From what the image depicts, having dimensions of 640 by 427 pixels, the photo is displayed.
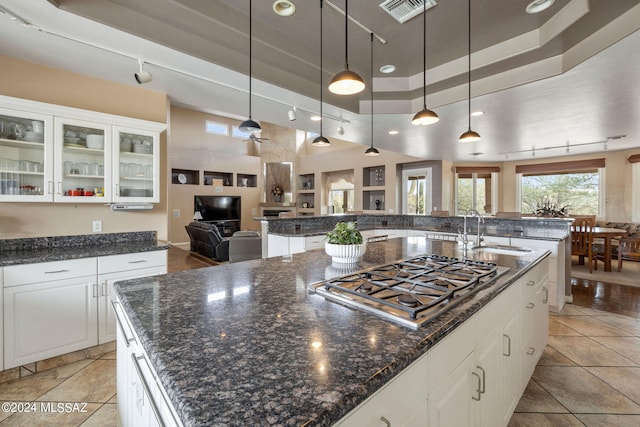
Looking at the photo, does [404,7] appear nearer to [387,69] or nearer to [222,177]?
[387,69]

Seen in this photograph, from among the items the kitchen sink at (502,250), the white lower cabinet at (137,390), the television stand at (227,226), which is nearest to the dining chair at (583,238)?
the kitchen sink at (502,250)

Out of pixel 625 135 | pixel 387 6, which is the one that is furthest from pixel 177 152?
pixel 625 135

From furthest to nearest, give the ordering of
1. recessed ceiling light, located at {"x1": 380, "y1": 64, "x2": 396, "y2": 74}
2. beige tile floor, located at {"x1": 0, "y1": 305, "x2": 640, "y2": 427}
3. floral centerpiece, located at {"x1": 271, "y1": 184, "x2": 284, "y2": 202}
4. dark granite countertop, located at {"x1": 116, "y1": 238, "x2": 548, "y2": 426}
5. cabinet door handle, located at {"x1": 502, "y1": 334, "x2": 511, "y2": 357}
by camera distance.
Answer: floral centerpiece, located at {"x1": 271, "y1": 184, "x2": 284, "y2": 202}, recessed ceiling light, located at {"x1": 380, "y1": 64, "x2": 396, "y2": 74}, beige tile floor, located at {"x1": 0, "y1": 305, "x2": 640, "y2": 427}, cabinet door handle, located at {"x1": 502, "y1": 334, "x2": 511, "y2": 357}, dark granite countertop, located at {"x1": 116, "y1": 238, "x2": 548, "y2": 426}

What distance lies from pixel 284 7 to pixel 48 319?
3021 mm

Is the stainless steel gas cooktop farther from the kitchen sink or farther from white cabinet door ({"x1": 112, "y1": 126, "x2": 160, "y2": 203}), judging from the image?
white cabinet door ({"x1": 112, "y1": 126, "x2": 160, "y2": 203})

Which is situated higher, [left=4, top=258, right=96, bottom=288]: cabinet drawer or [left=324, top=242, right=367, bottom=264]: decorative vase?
[left=324, top=242, right=367, bottom=264]: decorative vase

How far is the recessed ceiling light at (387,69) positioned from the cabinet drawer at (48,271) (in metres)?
3.46

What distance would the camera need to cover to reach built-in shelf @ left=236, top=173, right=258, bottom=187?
10.2 metres

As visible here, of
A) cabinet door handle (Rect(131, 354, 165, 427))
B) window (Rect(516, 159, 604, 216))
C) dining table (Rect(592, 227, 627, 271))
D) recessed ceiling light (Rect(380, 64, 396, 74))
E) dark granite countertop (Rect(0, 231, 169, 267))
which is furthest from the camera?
window (Rect(516, 159, 604, 216))

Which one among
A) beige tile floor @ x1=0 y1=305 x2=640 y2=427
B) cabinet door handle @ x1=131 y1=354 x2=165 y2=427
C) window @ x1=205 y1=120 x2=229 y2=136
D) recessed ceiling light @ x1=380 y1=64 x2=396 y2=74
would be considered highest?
window @ x1=205 y1=120 x2=229 y2=136

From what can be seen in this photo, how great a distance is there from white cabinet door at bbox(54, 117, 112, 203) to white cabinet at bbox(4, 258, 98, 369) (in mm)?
694

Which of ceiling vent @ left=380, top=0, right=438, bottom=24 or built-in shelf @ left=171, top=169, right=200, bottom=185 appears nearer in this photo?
ceiling vent @ left=380, top=0, right=438, bottom=24

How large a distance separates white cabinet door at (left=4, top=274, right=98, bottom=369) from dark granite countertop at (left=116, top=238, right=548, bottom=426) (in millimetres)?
1277

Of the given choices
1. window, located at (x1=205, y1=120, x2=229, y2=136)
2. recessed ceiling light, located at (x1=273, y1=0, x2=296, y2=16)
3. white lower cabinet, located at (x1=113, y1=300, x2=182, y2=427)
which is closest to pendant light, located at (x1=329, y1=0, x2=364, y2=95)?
recessed ceiling light, located at (x1=273, y1=0, x2=296, y2=16)
